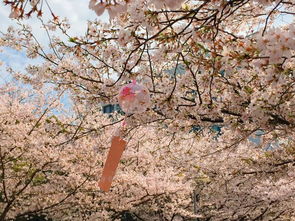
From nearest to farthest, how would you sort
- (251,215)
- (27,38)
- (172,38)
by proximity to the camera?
1. (172,38)
2. (27,38)
3. (251,215)

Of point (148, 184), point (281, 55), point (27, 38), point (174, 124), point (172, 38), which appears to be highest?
point (148, 184)

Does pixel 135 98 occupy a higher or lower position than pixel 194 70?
lower

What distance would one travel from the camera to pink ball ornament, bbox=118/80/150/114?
2.47 m

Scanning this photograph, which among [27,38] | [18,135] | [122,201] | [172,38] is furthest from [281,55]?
[122,201]

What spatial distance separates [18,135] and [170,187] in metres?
5.26

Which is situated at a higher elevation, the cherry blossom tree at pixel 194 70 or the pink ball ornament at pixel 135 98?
the cherry blossom tree at pixel 194 70

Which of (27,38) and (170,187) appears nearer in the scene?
(27,38)

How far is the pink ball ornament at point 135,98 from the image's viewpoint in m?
2.47

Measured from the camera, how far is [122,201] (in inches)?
483

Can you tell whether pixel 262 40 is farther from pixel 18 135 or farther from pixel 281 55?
pixel 18 135

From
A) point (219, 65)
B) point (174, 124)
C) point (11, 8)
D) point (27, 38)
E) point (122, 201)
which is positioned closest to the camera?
point (11, 8)

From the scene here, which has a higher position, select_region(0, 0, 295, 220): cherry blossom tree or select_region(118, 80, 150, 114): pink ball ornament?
select_region(0, 0, 295, 220): cherry blossom tree

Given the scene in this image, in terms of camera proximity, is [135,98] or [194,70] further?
[194,70]

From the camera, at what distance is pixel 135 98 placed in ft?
8.13
